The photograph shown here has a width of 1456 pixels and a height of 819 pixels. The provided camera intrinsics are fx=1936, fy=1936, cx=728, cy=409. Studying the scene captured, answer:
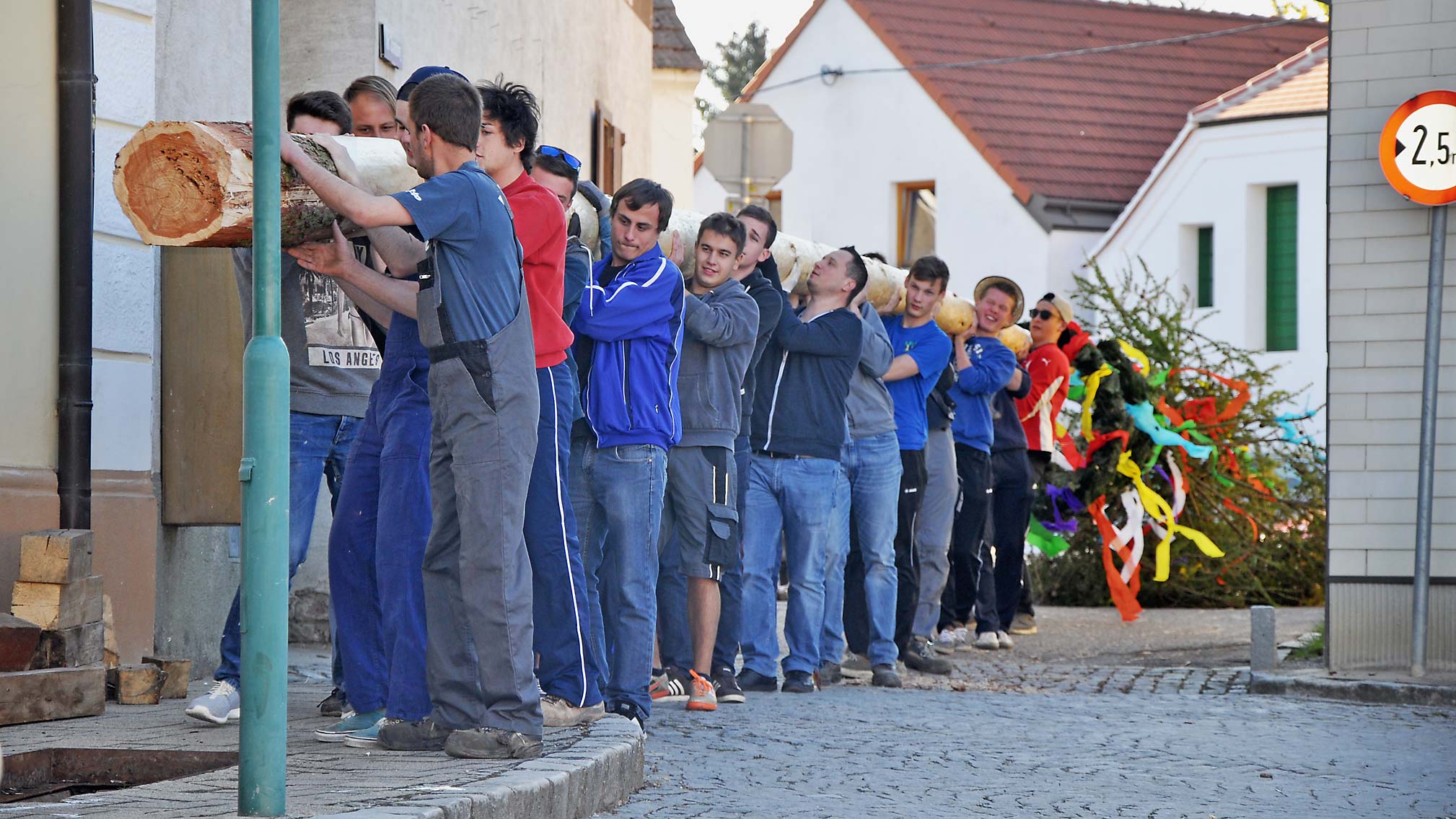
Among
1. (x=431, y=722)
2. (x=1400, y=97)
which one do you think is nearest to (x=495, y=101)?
(x=431, y=722)

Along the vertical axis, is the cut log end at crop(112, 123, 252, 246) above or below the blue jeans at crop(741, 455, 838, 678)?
above

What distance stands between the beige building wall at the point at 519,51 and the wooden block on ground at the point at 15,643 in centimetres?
432

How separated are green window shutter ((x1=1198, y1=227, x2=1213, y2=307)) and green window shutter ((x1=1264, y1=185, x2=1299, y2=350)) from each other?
927 mm

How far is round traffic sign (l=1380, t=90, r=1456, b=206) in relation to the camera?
388 inches

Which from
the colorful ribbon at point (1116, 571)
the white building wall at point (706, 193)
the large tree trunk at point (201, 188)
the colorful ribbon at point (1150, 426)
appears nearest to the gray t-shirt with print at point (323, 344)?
the large tree trunk at point (201, 188)

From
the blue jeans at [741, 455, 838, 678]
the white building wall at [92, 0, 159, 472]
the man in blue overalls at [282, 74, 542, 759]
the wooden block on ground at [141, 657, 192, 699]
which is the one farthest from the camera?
the blue jeans at [741, 455, 838, 678]

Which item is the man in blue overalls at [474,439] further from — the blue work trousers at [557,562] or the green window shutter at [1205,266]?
the green window shutter at [1205,266]

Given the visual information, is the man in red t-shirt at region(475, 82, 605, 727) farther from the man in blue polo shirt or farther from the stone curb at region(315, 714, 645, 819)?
the man in blue polo shirt

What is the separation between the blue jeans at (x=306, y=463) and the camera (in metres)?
6.63

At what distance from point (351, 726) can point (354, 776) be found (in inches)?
36.0

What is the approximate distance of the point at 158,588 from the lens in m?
8.18

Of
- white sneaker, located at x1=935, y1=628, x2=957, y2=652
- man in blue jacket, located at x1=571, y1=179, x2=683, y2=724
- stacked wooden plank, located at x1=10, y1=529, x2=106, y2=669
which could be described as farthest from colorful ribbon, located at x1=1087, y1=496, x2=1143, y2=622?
stacked wooden plank, located at x1=10, y1=529, x2=106, y2=669

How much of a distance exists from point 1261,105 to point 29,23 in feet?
76.2

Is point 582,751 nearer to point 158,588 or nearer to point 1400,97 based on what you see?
point 158,588
